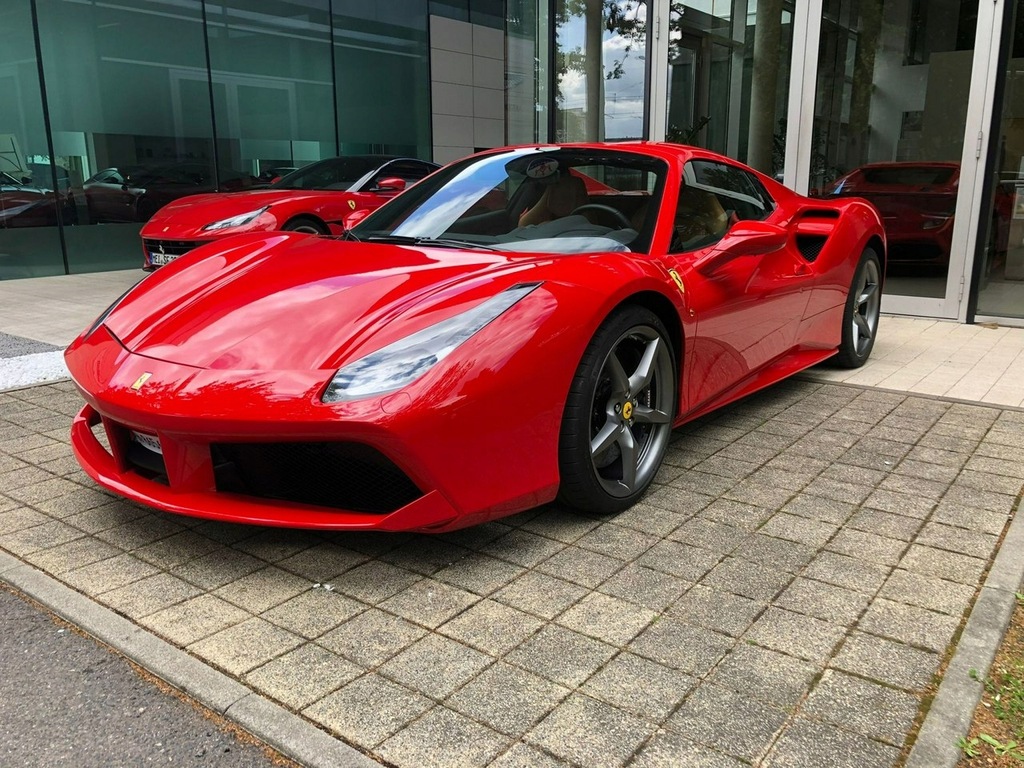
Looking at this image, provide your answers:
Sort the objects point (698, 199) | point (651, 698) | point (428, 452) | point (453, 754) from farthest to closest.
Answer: point (698, 199) → point (428, 452) → point (651, 698) → point (453, 754)

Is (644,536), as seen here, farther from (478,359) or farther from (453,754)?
(453,754)

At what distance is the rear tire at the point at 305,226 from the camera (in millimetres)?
7953

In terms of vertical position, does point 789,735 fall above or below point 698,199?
below

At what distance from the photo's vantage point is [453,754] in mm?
1755

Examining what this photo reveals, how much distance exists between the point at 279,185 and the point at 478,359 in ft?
23.9

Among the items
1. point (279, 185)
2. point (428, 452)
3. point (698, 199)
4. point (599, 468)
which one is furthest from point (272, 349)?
point (279, 185)

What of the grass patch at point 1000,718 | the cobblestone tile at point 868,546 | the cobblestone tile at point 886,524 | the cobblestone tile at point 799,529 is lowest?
the grass patch at point 1000,718

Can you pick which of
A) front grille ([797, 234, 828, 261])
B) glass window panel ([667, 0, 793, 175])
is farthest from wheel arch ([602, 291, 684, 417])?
glass window panel ([667, 0, 793, 175])

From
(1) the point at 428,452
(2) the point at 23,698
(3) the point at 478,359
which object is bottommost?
(2) the point at 23,698

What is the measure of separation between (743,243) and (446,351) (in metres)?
1.64

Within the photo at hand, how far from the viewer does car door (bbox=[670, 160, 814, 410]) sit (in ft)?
11.0

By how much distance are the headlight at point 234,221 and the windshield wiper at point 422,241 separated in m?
4.65

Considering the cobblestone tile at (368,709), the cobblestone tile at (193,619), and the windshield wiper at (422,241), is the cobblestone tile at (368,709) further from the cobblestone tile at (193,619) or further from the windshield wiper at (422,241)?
the windshield wiper at (422,241)

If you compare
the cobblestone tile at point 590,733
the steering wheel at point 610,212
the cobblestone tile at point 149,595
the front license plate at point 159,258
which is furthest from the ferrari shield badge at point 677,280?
the front license plate at point 159,258
